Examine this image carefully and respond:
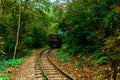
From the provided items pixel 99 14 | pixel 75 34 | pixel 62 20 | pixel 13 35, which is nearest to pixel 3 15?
pixel 13 35

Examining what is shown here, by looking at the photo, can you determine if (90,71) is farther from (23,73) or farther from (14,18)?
(14,18)

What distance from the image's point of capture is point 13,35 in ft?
87.8

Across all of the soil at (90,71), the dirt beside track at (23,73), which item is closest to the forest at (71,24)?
the soil at (90,71)

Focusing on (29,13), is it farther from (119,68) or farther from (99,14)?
(119,68)

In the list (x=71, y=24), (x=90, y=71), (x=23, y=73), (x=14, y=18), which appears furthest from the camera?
(x=14, y=18)

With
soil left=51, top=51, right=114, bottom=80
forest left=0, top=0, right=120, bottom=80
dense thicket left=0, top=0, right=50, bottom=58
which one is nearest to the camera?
soil left=51, top=51, right=114, bottom=80

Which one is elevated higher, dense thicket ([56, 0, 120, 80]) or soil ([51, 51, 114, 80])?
dense thicket ([56, 0, 120, 80])

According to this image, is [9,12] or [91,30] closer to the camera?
[91,30]

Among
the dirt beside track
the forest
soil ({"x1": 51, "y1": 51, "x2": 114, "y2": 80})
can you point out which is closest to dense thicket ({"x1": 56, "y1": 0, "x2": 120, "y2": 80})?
the forest

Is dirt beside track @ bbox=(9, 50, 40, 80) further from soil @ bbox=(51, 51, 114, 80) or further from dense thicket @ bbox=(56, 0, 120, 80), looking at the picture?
dense thicket @ bbox=(56, 0, 120, 80)

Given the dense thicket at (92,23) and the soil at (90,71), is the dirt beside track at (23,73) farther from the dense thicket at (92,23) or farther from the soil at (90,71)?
the dense thicket at (92,23)

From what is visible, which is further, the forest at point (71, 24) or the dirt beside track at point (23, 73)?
the forest at point (71, 24)

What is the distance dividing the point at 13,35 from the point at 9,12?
110 inches

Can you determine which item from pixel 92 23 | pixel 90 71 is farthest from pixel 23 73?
→ pixel 92 23
